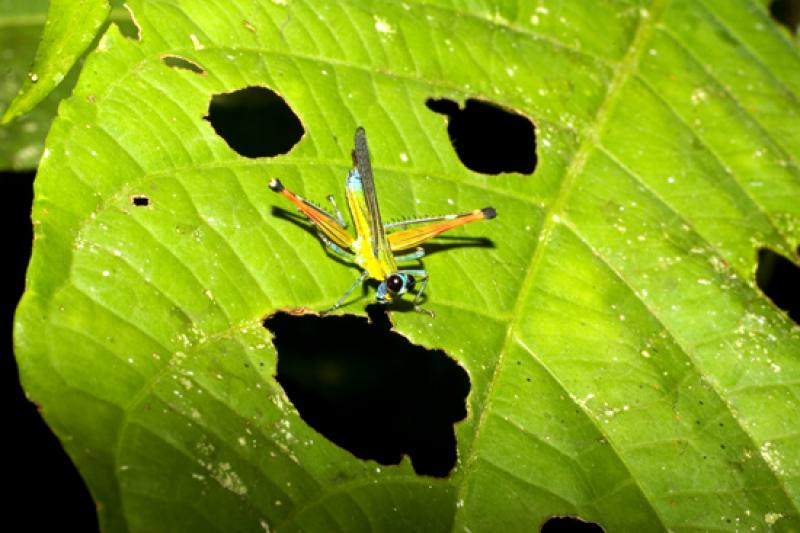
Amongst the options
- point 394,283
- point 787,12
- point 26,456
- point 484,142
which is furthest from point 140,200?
point 787,12

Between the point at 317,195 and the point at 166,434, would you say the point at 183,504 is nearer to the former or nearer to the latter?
the point at 166,434

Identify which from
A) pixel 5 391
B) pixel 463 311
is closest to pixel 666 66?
pixel 463 311

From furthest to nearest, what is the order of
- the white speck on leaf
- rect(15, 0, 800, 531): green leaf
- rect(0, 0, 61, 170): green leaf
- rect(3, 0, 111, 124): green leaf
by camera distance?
rect(0, 0, 61, 170): green leaf
the white speck on leaf
rect(3, 0, 111, 124): green leaf
rect(15, 0, 800, 531): green leaf

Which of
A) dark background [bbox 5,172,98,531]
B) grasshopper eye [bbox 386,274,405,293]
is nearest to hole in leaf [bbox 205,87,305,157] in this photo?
dark background [bbox 5,172,98,531]

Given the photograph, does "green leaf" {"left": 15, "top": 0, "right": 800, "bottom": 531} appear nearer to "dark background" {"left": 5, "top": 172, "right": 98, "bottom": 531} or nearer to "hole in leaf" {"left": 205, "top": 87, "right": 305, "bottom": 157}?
"hole in leaf" {"left": 205, "top": 87, "right": 305, "bottom": 157}

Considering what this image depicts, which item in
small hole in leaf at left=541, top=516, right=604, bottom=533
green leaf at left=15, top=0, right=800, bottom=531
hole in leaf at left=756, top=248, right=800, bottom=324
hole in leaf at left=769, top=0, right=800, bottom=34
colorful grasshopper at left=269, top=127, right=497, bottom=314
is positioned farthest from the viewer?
hole in leaf at left=769, top=0, right=800, bottom=34
